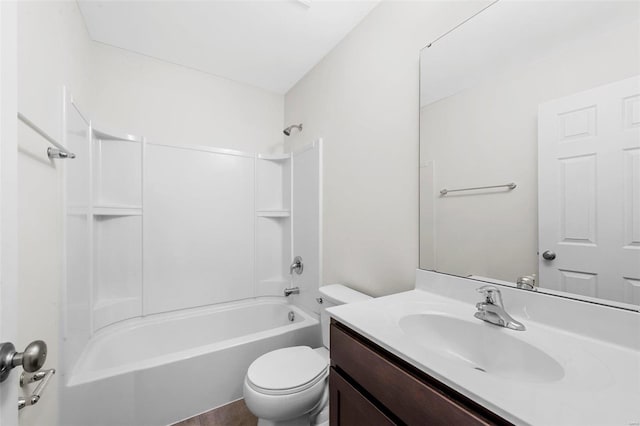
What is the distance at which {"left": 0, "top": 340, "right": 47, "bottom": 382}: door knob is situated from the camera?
46 centimetres

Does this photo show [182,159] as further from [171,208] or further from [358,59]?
[358,59]

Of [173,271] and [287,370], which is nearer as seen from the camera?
[287,370]

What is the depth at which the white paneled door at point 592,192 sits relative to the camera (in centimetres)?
67

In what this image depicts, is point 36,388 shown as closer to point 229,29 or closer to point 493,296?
point 493,296

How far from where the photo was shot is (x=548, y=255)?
2.67 ft

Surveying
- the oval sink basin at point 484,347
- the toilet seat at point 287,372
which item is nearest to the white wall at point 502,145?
the oval sink basin at point 484,347

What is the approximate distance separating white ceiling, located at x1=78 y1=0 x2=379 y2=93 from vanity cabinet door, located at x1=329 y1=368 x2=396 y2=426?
6.15ft

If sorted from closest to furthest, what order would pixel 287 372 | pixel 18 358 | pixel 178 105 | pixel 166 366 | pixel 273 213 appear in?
1. pixel 18 358
2. pixel 287 372
3. pixel 166 366
4. pixel 178 105
5. pixel 273 213

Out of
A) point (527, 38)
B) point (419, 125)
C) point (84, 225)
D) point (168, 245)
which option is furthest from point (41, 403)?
point (527, 38)

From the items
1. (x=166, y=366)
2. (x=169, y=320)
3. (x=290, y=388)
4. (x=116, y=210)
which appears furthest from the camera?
(x=169, y=320)

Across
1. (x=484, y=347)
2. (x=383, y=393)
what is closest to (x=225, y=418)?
(x=383, y=393)

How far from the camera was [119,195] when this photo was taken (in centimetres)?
184

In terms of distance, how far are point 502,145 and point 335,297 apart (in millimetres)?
1117

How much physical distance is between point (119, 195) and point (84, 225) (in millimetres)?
407
